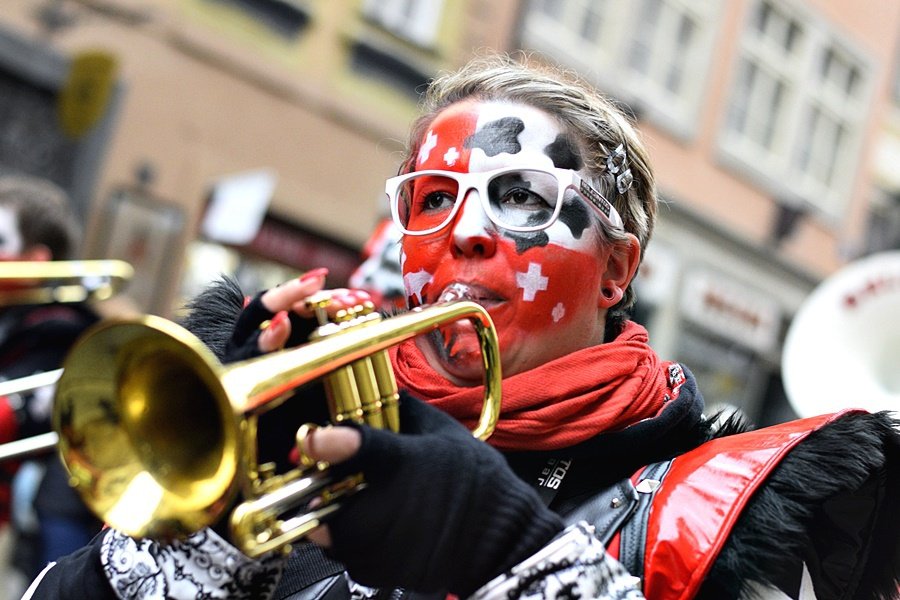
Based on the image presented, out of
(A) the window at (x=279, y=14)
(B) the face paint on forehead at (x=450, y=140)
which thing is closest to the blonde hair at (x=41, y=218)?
(B) the face paint on forehead at (x=450, y=140)

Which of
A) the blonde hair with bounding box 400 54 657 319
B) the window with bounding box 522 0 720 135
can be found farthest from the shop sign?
the blonde hair with bounding box 400 54 657 319

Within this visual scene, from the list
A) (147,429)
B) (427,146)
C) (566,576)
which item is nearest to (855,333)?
(427,146)

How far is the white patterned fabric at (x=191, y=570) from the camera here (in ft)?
4.97

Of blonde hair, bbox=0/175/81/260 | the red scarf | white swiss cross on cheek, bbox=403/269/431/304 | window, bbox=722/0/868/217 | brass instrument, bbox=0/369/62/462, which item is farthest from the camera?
window, bbox=722/0/868/217

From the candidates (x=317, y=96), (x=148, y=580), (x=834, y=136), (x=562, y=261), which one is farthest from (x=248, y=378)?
(x=834, y=136)

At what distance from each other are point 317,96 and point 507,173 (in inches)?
281

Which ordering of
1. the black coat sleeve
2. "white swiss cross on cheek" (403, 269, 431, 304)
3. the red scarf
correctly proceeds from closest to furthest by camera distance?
the black coat sleeve < the red scarf < "white swiss cross on cheek" (403, 269, 431, 304)

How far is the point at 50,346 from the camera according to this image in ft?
12.1

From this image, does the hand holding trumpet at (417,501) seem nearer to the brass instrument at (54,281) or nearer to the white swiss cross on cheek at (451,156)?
the white swiss cross on cheek at (451,156)

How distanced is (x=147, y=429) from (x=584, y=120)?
89cm

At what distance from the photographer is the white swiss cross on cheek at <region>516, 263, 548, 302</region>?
1829 mm

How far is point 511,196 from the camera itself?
188 centimetres

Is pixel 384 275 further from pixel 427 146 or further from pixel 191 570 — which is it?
pixel 191 570

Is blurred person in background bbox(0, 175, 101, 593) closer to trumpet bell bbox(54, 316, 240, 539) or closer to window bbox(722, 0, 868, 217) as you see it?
trumpet bell bbox(54, 316, 240, 539)
